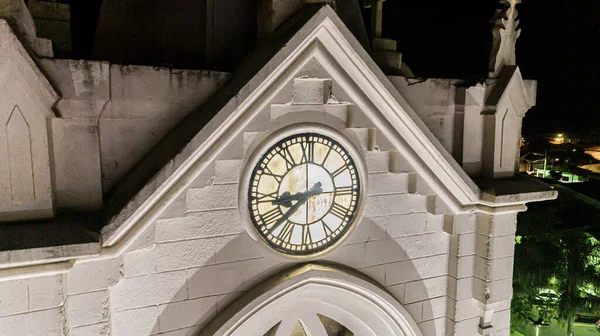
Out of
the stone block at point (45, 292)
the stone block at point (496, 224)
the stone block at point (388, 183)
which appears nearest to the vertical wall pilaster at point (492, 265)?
the stone block at point (496, 224)

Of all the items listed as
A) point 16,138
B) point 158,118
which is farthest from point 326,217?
point 16,138

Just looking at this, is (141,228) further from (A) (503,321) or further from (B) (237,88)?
(A) (503,321)

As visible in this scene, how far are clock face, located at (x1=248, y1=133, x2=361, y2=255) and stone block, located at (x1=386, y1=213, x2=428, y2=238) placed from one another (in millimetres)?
731

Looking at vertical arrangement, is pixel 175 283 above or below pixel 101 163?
below

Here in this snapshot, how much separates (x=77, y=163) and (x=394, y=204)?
4112 millimetres

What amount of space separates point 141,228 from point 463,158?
503 centimetres

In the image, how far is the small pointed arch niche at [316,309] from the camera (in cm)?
575

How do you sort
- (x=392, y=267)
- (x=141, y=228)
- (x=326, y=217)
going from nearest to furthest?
1. (x=141, y=228)
2. (x=326, y=217)
3. (x=392, y=267)

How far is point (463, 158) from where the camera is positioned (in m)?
7.52

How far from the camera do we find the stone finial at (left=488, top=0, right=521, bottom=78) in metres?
7.37

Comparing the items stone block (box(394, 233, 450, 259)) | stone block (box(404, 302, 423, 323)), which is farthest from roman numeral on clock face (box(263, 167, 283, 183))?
stone block (box(404, 302, 423, 323))

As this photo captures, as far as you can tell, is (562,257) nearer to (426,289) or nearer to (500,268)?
(500,268)

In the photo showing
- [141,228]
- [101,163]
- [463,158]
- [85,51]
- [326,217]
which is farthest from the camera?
[85,51]

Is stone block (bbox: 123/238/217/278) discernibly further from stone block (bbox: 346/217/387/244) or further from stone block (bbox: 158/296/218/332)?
stone block (bbox: 346/217/387/244)
